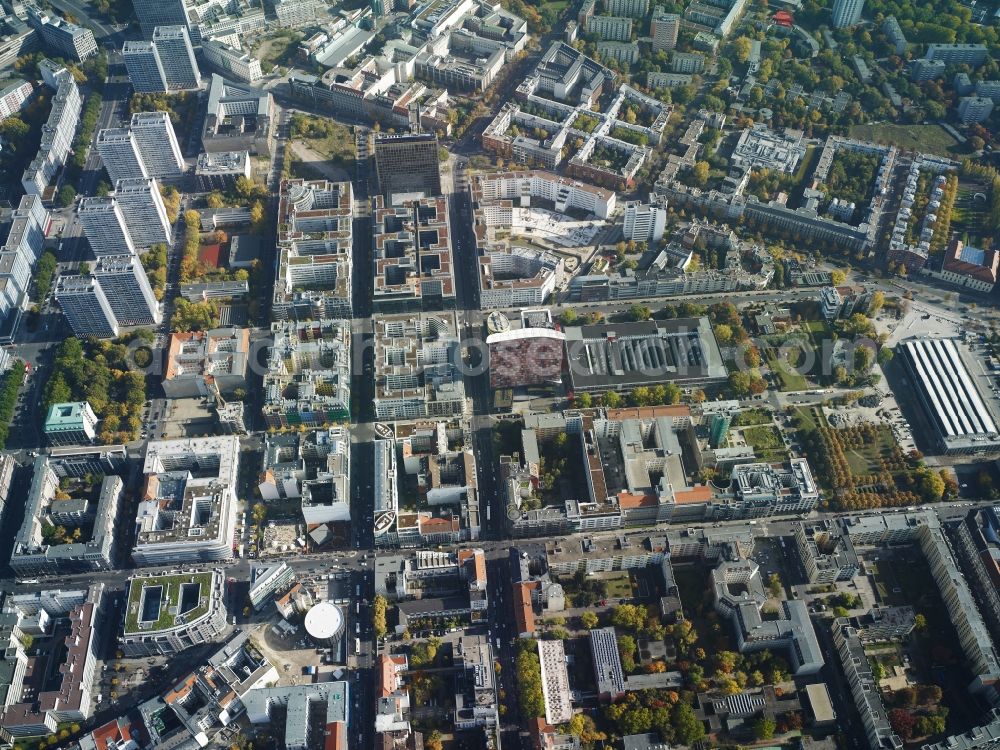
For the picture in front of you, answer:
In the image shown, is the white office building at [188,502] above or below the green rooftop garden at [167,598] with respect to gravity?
above

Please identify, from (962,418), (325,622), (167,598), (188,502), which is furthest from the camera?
(962,418)

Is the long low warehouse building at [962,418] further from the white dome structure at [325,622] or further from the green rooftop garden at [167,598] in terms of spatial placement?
the green rooftop garden at [167,598]

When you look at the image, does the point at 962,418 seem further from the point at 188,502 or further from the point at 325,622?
the point at 188,502

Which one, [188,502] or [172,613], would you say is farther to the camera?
[188,502]

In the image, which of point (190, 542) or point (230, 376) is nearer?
point (190, 542)

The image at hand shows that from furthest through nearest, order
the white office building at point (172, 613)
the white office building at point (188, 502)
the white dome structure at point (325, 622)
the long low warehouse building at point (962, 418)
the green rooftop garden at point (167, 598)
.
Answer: the long low warehouse building at point (962, 418) → the white office building at point (188, 502) → the white dome structure at point (325, 622) → the green rooftop garden at point (167, 598) → the white office building at point (172, 613)

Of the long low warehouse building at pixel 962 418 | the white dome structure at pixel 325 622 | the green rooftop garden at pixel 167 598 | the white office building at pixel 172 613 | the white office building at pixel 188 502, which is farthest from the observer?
the long low warehouse building at pixel 962 418

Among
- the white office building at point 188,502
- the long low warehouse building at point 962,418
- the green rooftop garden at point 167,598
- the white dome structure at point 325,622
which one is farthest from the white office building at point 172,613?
the long low warehouse building at point 962,418

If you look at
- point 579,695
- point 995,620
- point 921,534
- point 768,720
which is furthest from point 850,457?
point 579,695

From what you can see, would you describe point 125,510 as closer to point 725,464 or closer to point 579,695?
point 579,695

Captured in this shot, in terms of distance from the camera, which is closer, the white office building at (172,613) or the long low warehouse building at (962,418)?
the white office building at (172,613)

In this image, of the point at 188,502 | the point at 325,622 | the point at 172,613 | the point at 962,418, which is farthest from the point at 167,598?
the point at 962,418
